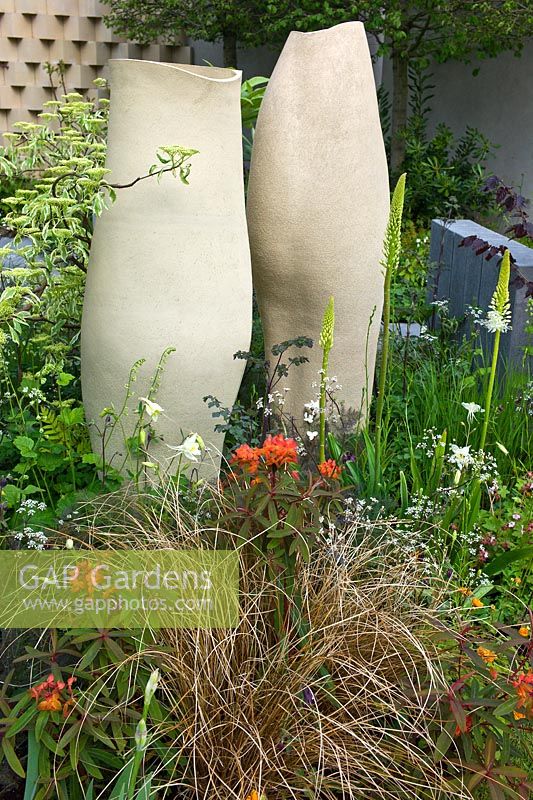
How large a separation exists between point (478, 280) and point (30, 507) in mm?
2546

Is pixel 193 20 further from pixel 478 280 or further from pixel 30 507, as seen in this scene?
pixel 30 507

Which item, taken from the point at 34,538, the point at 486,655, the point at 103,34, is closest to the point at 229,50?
the point at 103,34

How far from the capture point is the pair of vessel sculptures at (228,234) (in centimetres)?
250

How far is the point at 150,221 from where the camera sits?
2490 mm

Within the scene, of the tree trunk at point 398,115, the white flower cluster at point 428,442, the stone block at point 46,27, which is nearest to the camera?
the white flower cluster at point 428,442

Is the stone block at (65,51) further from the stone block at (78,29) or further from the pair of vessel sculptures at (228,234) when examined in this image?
the pair of vessel sculptures at (228,234)

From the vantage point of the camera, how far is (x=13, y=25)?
934 centimetres

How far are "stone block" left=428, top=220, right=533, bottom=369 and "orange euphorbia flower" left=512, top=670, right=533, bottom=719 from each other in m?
2.08

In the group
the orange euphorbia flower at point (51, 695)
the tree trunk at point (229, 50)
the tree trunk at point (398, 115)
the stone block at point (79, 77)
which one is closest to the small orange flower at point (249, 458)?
the orange euphorbia flower at point (51, 695)

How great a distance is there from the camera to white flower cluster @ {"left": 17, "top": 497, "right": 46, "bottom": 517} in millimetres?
2146

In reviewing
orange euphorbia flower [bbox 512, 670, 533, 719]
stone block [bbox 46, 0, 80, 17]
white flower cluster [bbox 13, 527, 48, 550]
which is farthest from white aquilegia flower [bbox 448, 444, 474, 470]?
stone block [bbox 46, 0, 80, 17]

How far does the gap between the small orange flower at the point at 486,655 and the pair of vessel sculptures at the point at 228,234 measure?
3.23 ft

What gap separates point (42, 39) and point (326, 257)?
797cm

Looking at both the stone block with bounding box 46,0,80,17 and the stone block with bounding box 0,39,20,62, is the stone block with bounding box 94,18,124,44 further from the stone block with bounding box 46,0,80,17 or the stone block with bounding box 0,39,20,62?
the stone block with bounding box 0,39,20,62
